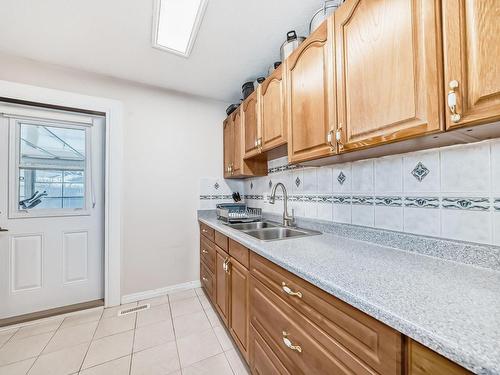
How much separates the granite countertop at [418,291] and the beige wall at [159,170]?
158cm

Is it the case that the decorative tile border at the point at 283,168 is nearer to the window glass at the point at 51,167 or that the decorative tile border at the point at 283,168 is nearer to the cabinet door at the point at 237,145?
the cabinet door at the point at 237,145

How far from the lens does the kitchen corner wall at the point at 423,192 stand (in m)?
0.79

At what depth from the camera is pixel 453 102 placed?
63 centimetres

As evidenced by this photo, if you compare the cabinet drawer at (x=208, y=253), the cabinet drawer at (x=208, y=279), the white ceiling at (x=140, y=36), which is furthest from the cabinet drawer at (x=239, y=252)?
the white ceiling at (x=140, y=36)

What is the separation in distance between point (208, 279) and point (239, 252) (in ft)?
3.00

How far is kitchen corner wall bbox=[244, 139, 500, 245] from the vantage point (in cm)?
79

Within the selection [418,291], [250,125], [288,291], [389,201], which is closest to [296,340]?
[288,291]

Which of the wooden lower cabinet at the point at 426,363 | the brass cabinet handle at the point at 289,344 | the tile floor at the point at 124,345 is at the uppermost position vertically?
the wooden lower cabinet at the point at 426,363

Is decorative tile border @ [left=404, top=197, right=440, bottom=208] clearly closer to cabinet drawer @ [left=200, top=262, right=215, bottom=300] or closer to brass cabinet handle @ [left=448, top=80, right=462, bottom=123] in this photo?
brass cabinet handle @ [left=448, top=80, right=462, bottom=123]

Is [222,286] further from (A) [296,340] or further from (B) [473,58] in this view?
(B) [473,58]

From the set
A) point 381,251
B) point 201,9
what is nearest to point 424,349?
point 381,251

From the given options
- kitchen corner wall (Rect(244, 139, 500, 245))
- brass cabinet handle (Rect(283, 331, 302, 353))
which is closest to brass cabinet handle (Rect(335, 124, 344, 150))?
kitchen corner wall (Rect(244, 139, 500, 245))

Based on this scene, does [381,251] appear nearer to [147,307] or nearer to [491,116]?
[491,116]

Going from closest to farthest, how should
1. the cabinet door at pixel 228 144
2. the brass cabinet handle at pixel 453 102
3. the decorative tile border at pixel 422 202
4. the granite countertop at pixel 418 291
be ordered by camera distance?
the granite countertop at pixel 418 291, the brass cabinet handle at pixel 453 102, the decorative tile border at pixel 422 202, the cabinet door at pixel 228 144
